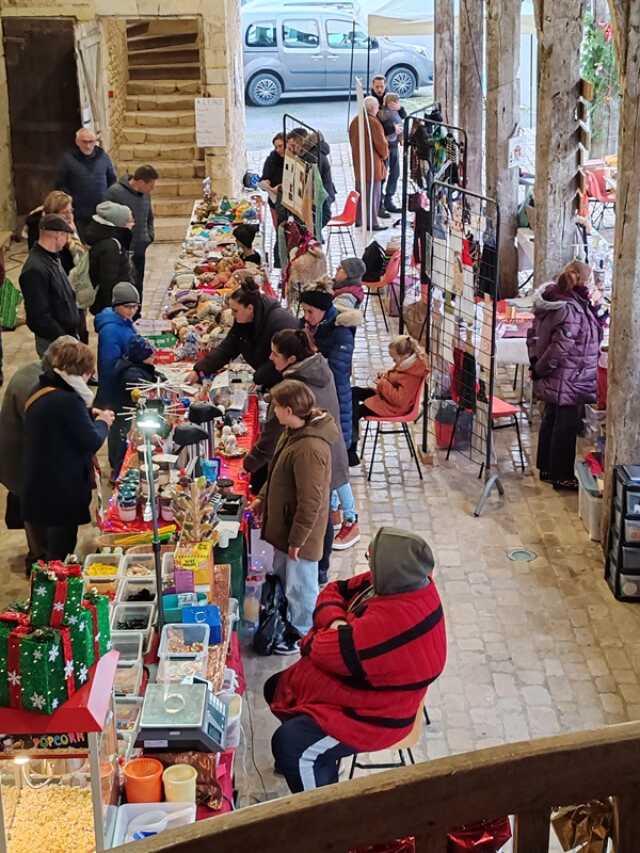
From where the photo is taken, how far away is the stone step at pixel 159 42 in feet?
56.7

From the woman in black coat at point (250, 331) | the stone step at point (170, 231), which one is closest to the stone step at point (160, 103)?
the stone step at point (170, 231)

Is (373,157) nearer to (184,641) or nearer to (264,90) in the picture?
(264,90)

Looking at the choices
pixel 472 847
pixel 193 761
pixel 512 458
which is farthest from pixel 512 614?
pixel 472 847

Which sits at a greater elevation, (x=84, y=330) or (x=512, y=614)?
(x=84, y=330)

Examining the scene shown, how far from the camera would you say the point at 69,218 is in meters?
10.1

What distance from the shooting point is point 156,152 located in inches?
639

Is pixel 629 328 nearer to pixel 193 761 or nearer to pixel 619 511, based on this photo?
pixel 619 511

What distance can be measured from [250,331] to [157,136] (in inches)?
343

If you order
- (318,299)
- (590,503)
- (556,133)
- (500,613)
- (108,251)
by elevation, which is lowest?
(500,613)

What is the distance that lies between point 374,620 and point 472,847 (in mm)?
3005

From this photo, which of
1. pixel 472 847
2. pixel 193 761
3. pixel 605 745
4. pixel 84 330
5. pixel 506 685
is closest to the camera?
pixel 605 745

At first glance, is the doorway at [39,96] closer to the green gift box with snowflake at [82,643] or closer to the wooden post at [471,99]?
the wooden post at [471,99]

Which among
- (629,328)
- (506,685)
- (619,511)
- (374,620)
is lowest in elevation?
(506,685)

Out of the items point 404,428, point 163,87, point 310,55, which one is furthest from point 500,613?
point 310,55
